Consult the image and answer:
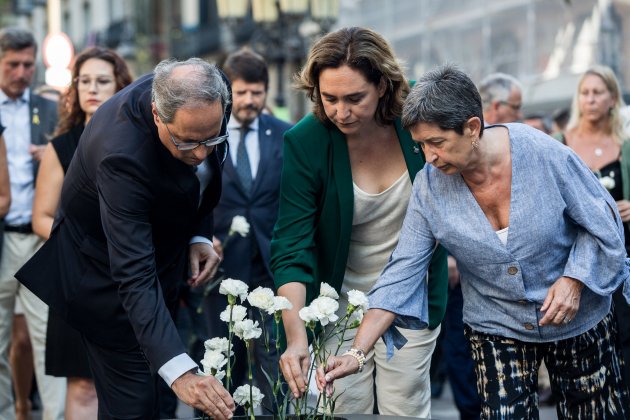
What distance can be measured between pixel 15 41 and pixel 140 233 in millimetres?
3528

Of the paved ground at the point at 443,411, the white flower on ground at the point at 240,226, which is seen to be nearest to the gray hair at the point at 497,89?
the white flower on ground at the point at 240,226

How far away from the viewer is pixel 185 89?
3.93 m

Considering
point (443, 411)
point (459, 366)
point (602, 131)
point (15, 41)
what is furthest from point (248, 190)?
point (443, 411)

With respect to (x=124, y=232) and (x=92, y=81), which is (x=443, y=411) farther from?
(x=124, y=232)

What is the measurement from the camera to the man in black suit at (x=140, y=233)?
396 cm

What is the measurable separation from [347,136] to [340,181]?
0.19 m

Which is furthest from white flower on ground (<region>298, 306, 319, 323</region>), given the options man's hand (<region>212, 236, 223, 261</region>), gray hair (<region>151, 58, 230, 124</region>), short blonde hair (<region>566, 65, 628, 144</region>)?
short blonde hair (<region>566, 65, 628, 144</region>)

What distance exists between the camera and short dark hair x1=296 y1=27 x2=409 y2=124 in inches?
178

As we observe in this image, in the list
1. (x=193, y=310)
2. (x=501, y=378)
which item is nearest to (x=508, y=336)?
(x=501, y=378)

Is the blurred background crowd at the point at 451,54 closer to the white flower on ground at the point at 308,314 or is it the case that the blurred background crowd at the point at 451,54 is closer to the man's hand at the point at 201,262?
the man's hand at the point at 201,262

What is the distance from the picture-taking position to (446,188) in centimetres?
436

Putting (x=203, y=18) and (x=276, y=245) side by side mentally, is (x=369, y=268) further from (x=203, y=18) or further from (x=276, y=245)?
(x=203, y=18)

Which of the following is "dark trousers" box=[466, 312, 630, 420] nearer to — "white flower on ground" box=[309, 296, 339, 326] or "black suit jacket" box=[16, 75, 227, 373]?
"white flower on ground" box=[309, 296, 339, 326]

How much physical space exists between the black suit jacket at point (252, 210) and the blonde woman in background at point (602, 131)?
68.0 inches
